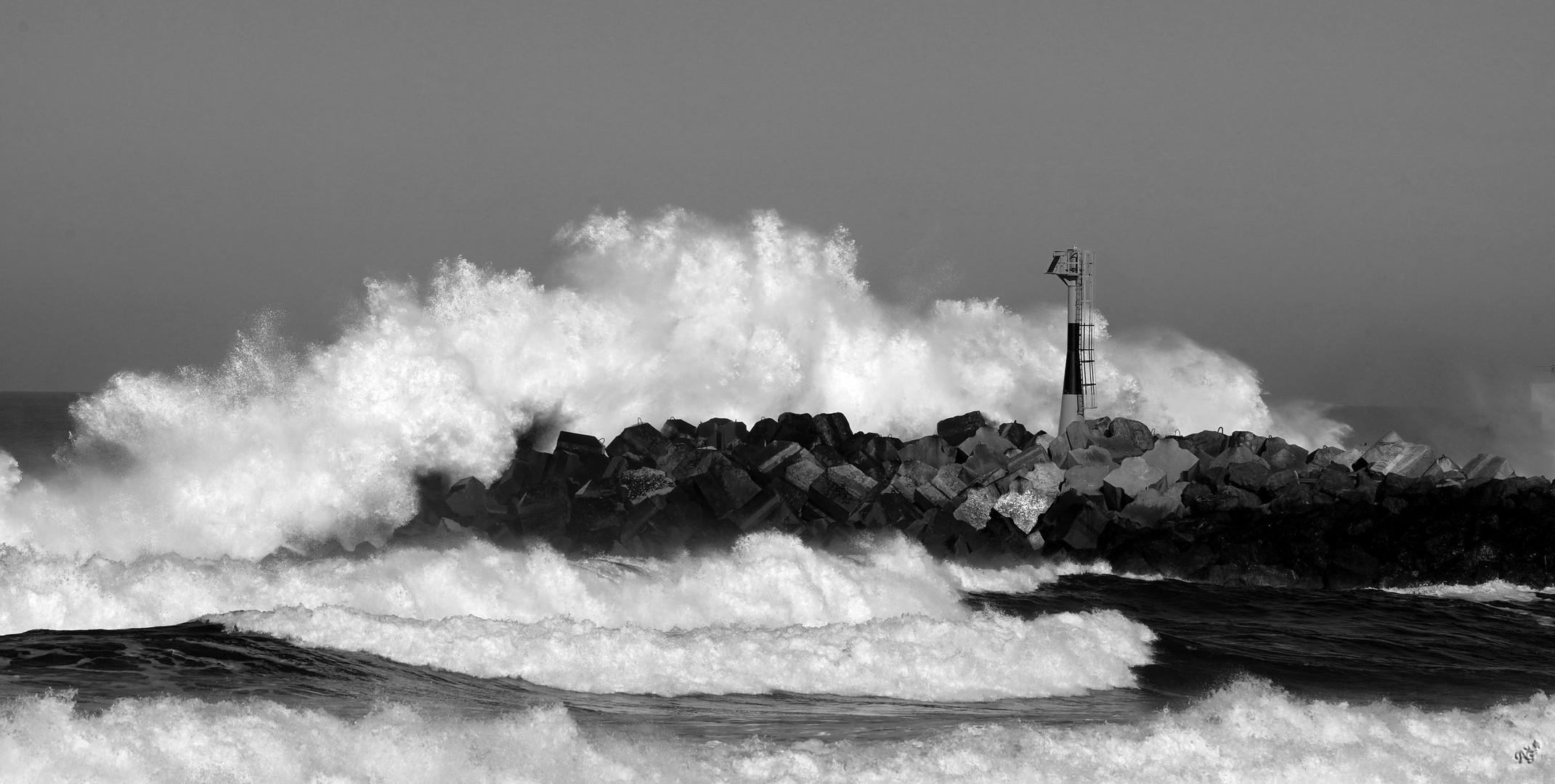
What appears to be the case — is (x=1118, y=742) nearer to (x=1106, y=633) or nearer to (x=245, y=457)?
(x=1106, y=633)

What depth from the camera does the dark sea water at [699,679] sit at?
6.09 m

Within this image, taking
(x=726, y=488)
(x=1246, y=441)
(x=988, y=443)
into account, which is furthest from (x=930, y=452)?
(x=1246, y=441)

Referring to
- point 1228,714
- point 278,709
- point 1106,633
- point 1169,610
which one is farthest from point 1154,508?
point 278,709

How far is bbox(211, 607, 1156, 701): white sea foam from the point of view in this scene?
8.41 m

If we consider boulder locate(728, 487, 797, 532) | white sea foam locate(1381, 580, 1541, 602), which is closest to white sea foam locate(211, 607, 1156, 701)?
boulder locate(728, 487, 797, 532)

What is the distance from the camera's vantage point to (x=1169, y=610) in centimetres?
1328

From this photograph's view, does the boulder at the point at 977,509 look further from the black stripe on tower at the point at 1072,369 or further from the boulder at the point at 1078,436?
the black stripe on tower at the point at 1072,369

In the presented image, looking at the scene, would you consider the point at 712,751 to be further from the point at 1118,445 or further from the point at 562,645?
the point at 1118,445

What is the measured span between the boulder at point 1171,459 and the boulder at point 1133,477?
393 millimetres

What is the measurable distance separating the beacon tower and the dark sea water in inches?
283

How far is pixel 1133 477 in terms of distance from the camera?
16.8 meters

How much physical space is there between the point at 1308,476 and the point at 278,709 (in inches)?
549

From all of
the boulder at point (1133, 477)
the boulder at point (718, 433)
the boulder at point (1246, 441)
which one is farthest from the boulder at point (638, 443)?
the boulder at point (1246, 441)

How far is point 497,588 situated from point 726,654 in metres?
2.47
